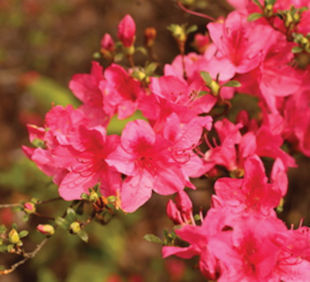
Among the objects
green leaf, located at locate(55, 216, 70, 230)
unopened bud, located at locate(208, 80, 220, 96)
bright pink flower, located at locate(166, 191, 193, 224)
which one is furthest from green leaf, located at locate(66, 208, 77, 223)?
unopened bud, located at locate(208, 80, 220, 96)

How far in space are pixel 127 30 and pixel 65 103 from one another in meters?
1.81

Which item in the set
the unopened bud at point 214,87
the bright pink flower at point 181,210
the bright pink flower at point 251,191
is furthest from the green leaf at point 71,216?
the unopened bud at point 214,87

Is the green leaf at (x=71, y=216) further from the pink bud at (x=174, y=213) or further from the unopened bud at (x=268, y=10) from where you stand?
the unopened bud at (x=268, y=10)

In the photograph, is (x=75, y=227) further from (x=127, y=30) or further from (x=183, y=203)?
(x=127, y=30)

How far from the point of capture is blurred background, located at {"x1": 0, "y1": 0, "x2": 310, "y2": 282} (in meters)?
2.97

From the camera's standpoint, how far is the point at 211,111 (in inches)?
60.2

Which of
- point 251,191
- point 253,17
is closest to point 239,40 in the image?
point 253,17

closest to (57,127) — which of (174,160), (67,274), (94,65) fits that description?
(94,65)

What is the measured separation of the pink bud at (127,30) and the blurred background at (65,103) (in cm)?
47

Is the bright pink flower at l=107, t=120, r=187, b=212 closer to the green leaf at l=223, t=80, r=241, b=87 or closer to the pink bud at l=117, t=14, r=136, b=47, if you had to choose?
the green leaf at l=223, t=80, r=241, b=87

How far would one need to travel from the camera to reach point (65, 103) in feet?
10.7

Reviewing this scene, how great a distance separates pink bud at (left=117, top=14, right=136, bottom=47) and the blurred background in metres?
0.47

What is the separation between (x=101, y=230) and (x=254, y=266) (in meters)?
2.04

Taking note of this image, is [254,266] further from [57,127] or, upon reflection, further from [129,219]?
[129,219]
